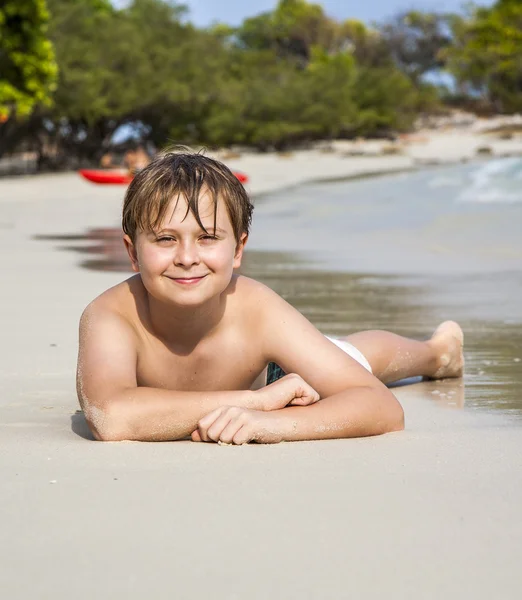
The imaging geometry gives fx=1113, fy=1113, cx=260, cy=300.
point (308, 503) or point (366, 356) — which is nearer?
point (308, 503)

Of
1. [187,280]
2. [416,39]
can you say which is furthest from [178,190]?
[416,39]

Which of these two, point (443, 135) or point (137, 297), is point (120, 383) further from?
point (443, 135)

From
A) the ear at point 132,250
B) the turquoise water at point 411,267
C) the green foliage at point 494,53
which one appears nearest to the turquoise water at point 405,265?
Result: the turquoise water at point 411,267

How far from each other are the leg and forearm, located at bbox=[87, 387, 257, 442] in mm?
1276

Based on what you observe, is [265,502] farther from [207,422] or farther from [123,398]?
[123,398]

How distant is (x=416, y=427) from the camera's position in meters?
3.98

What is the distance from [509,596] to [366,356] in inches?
96.8

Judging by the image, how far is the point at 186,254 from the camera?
343cm

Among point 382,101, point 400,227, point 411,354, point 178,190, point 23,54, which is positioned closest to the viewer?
point 178,190

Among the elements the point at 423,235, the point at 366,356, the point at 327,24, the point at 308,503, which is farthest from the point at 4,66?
the point at 327,24

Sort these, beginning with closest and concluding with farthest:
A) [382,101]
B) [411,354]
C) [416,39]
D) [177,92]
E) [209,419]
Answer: [209,419] < [411,354] < [177,92] < [382,101] < [416,39]

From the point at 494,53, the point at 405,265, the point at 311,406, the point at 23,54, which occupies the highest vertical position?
the point at 494,53

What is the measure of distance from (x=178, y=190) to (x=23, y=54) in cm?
2441

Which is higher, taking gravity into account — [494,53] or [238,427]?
[494,53]
